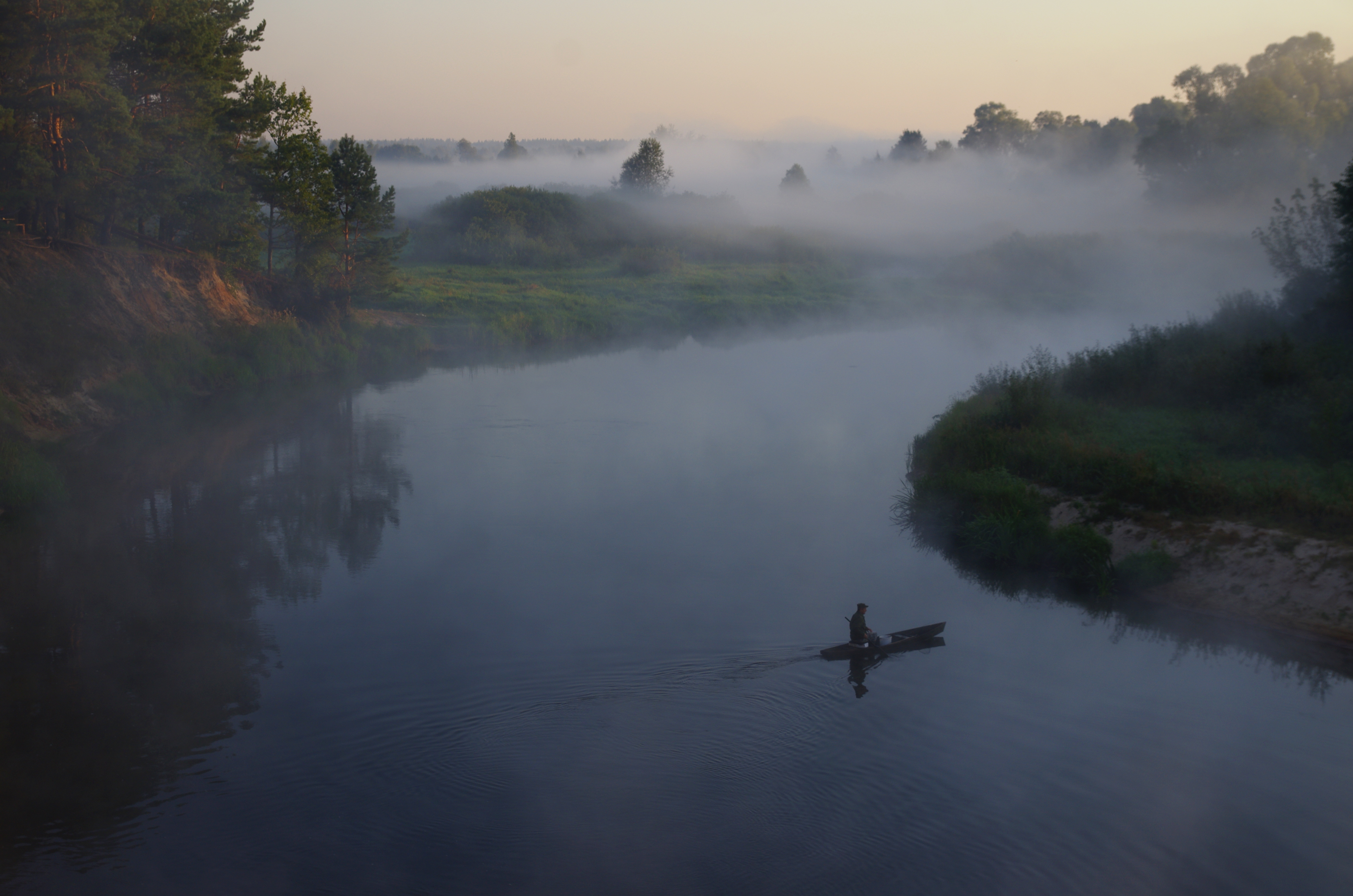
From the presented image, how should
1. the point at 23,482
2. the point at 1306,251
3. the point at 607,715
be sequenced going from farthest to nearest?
the point at 1306,251 → the point at 23,482 → the point at 607,715

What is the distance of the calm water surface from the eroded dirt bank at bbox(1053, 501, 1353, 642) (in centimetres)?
71

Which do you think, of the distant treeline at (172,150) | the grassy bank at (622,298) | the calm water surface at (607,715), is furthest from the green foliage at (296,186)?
the calm water surface at (607,715)

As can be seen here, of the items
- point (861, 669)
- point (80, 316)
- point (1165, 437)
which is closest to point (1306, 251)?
point (1165, 437)

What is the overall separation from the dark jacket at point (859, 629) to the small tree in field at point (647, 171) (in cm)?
9566

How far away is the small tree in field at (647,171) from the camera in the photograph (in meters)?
107

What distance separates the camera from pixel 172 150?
3484cm

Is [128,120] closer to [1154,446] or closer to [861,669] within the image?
[861,669]

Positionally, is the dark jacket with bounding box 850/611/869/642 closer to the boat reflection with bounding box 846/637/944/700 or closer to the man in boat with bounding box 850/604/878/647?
the man in boat with bounding box 850/604/878/647

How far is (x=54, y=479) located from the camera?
22.6 meters

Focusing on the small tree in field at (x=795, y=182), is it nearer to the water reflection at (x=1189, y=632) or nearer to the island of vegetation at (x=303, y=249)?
the island of vegetation at (x=303, y=249)

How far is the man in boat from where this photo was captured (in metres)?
15.0

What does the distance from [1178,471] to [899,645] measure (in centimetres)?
831

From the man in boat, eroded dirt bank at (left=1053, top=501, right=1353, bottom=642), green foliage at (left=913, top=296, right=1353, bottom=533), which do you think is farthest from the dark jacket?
green foliage at (left=913, top=296, right=1353, bottom=533)

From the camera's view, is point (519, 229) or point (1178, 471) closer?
point (1178, 471)
